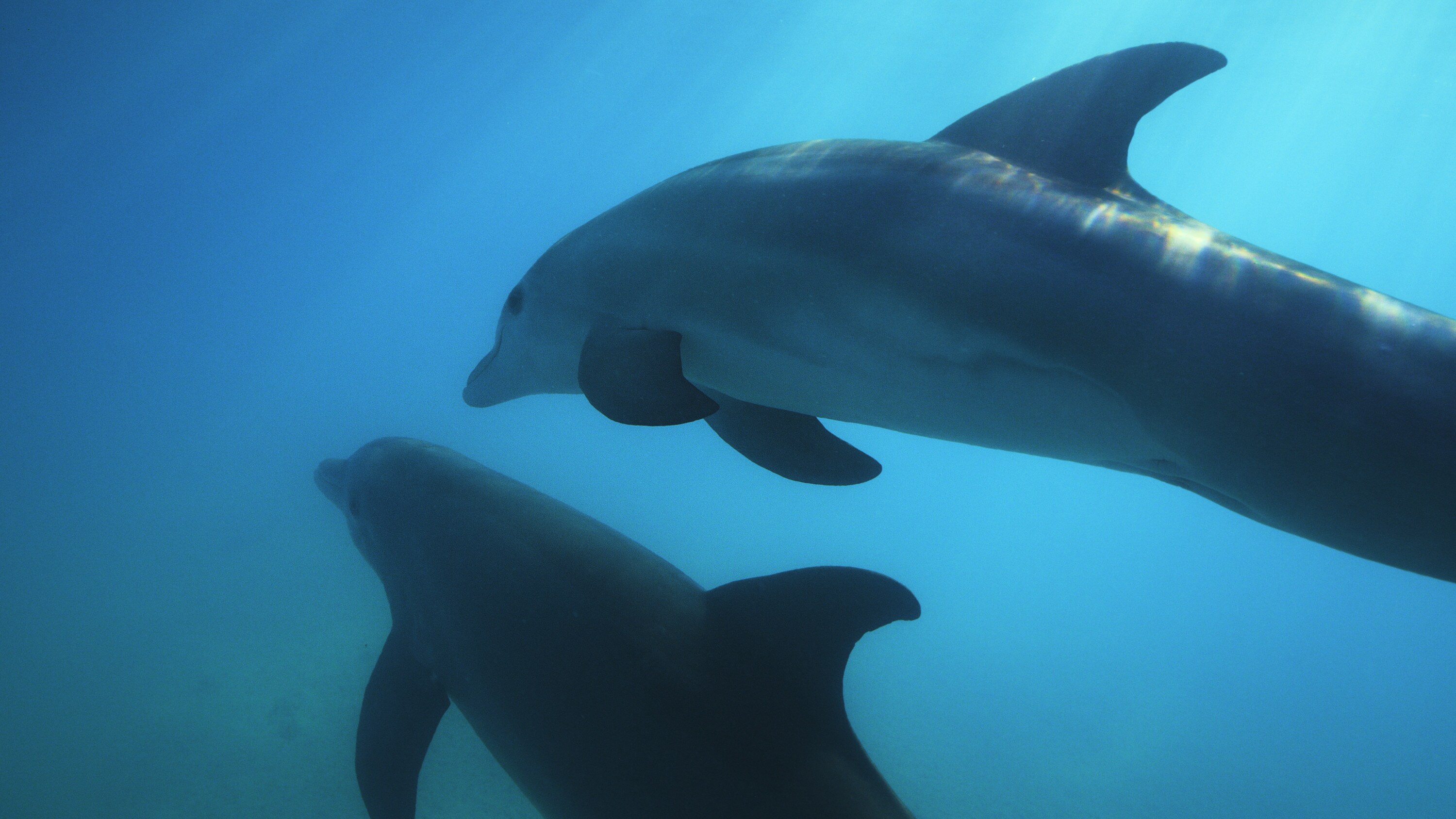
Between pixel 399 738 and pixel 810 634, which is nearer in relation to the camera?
pixel 810 634

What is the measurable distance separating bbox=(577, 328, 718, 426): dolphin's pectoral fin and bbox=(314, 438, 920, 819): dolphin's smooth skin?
0.68 meters

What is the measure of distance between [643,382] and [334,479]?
362cm

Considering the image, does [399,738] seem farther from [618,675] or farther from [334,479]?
[334,479]

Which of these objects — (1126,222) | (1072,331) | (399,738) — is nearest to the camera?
(1072,331)

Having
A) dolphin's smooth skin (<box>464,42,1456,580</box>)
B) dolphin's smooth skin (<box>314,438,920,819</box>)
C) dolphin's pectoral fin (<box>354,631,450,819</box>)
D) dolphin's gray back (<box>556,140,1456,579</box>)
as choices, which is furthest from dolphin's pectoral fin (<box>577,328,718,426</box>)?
dolphin's pectoral fin (<box>354,631,450,819</box>)

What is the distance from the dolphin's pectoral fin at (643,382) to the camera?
2.73m

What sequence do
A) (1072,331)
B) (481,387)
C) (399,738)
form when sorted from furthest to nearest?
(481,387) → (399,738) → (1072,331)

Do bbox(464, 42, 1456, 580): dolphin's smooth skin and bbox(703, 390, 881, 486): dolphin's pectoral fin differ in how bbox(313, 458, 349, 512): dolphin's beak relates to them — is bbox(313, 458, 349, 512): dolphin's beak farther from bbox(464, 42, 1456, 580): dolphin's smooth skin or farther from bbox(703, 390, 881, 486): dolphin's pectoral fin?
bbox(703, 390, 881, 486): dolphin's pectoral fin

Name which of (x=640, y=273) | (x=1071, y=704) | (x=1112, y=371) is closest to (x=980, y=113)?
(x=1112, y=371)

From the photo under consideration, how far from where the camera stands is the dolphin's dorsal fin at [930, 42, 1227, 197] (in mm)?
2197

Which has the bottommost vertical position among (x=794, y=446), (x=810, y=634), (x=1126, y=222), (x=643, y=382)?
(x=810, y=634)

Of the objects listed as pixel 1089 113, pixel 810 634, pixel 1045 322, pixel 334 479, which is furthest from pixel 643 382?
pixel 334 479

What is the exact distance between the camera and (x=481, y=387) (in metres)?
4.30

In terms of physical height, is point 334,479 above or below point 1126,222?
above
